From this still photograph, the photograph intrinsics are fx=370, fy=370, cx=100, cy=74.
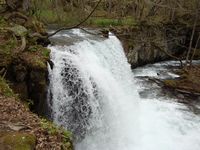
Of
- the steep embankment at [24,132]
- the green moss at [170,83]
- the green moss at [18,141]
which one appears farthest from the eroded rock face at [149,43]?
the green moss at [18,141]

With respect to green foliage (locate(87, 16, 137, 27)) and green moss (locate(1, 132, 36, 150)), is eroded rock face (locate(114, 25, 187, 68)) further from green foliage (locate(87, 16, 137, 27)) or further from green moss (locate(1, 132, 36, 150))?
green moss (locate(1, 132, 36, 150))

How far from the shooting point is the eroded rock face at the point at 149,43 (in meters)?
20.1

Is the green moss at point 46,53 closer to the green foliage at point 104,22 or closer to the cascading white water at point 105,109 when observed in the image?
the cascading white water at point 105,109

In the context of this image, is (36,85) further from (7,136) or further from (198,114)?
(198,114)

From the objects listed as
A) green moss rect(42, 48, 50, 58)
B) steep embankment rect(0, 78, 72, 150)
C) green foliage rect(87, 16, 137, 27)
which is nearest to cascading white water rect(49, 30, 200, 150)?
green moss rect(42, 48, 50, 58)

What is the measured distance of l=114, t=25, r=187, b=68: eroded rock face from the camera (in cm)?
2008

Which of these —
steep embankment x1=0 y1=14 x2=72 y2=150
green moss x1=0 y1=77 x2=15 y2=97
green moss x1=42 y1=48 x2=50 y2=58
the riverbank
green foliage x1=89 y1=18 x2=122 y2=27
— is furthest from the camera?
green foliage x1=89 y1=18 x2=122 y2=27

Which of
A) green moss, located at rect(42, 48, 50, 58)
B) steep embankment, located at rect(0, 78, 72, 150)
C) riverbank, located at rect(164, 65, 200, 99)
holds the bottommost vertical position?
riverbank, located at rect(164, 65, 200, 99)

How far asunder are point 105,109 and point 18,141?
240 inches

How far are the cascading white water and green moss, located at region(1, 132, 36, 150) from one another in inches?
157

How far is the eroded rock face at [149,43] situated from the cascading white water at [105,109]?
5.09 m

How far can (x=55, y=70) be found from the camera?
10492 millimetres

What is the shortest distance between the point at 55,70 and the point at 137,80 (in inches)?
316

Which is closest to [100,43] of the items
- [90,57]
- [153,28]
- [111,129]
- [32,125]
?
[90,57]
